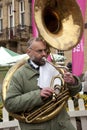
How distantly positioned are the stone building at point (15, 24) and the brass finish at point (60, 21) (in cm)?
2235

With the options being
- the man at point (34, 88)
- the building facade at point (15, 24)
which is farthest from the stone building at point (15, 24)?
the man at point (34, 88)

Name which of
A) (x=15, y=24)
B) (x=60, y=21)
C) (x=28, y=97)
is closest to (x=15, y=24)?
(x=15, y=24)

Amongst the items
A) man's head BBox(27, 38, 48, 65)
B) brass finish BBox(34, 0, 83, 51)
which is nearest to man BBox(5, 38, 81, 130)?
man's head BBox(27, 38, 48, 65)

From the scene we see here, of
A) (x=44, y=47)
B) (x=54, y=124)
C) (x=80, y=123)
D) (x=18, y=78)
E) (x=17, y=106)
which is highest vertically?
(x=44, y=47)

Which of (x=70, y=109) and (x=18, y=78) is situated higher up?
(x=18, y=78)

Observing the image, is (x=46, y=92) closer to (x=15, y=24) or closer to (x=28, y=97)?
(x=28, y=97)

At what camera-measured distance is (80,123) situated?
480 cm

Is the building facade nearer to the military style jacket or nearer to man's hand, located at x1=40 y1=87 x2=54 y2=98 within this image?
the military style jacket

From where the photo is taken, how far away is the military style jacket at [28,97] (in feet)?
8.65

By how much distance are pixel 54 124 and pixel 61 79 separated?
338 millimetres

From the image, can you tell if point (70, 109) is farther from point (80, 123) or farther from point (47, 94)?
point (47, 94)

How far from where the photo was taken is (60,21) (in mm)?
3148

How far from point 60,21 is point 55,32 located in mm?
119

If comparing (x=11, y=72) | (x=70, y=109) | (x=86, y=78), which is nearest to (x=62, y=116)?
(x=11, y=72)
